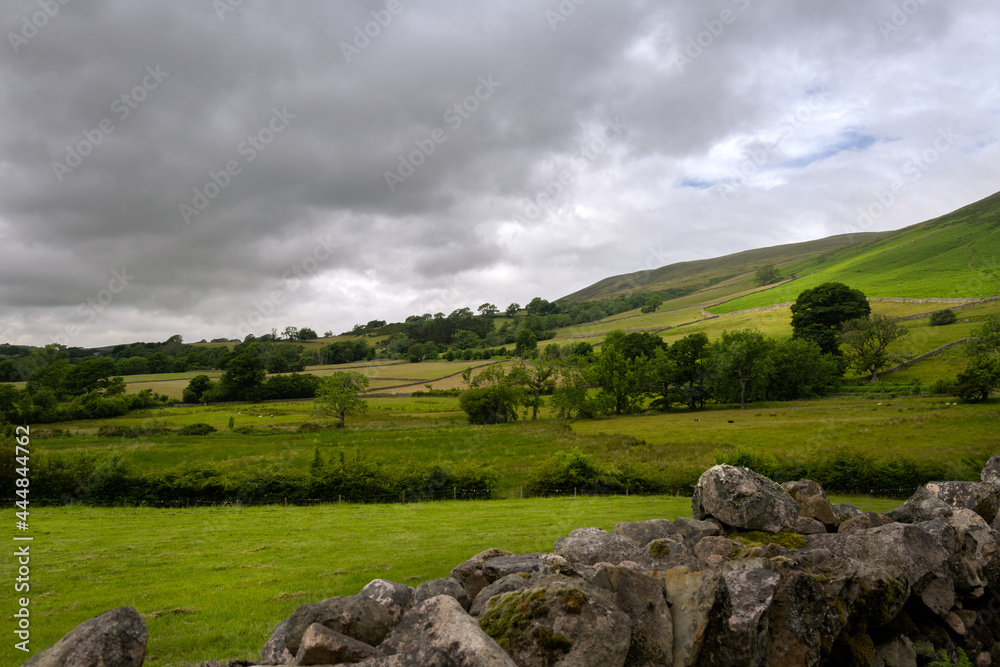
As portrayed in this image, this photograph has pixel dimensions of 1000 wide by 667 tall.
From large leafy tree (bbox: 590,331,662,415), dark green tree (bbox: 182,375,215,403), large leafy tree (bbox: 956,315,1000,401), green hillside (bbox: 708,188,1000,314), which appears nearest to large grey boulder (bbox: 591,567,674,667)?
large leafy tree (bbox: 956,315,1000,401)

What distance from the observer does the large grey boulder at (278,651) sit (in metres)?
6.82

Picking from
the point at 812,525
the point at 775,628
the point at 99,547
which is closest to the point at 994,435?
the point at 812,525

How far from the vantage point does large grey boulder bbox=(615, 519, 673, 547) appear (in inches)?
439

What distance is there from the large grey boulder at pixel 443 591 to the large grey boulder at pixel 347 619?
1.08m

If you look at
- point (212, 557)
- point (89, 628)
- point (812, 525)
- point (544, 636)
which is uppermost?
point (89, 628)

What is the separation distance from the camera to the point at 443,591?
805cm

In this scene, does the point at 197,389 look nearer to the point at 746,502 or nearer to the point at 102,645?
the point at 102,645

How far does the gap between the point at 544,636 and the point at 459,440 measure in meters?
58.4

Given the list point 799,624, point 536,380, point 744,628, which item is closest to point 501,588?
point 744,628

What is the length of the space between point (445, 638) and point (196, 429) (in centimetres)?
8141

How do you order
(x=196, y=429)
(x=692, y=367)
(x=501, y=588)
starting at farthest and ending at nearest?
(x=692, y=367) → (x=196, y=429) → (x=501, y=588)

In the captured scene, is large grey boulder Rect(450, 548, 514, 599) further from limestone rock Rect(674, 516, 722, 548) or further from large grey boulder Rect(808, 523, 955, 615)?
large grey boulder Rect(808, 523, 955, 615)

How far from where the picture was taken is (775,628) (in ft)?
24.5

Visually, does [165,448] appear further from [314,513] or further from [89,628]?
[89,628]
